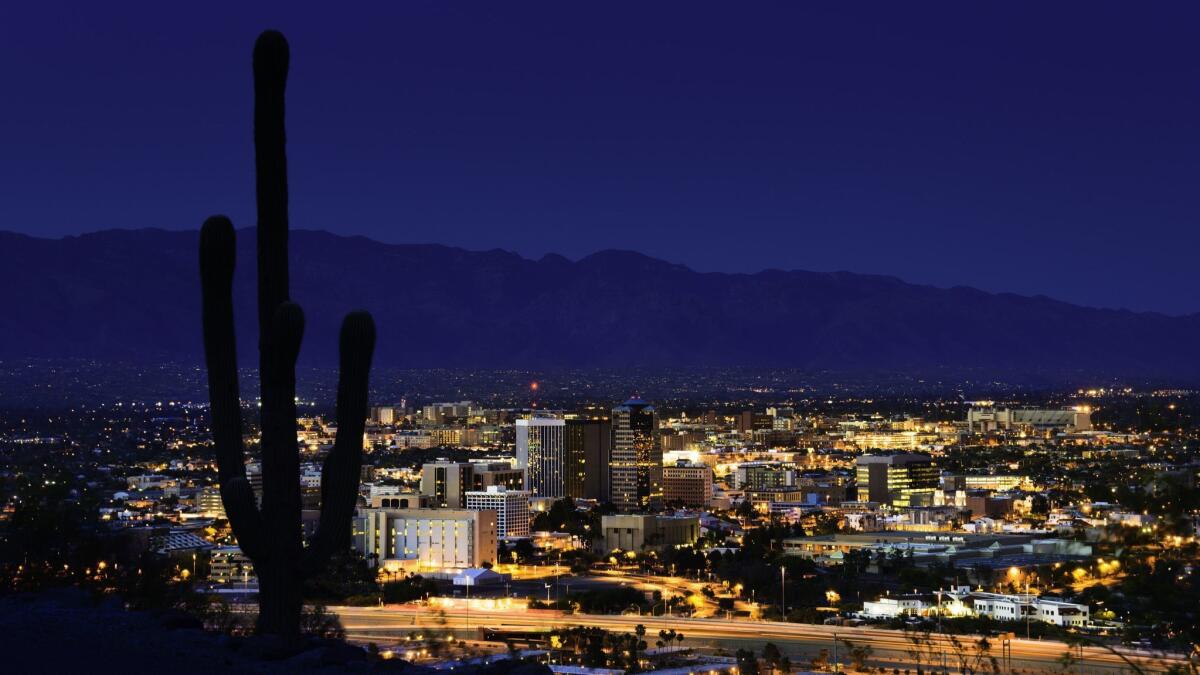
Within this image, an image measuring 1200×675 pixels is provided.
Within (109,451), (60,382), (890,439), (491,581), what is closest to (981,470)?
(890,439)

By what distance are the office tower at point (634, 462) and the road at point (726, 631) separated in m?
48.8

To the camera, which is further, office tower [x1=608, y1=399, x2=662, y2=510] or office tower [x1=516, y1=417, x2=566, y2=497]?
office tower [x1=516, y1=417, x2=566, y2=497]

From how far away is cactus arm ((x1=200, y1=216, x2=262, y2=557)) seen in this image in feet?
61.3

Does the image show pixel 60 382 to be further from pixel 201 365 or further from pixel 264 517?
pixel 264 517

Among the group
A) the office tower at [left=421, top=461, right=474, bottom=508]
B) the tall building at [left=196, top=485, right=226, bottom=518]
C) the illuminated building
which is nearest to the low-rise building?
the office tower at [left=421, top=461, right=474, bottom=508]

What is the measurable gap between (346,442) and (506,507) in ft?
208

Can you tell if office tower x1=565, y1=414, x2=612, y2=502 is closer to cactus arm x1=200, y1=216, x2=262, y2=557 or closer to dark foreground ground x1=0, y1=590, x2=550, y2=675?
cactus arm x1=200, y1=216, x2=262, y2=557

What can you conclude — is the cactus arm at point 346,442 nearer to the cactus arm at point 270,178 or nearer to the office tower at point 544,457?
the cactus arm at point 270,178

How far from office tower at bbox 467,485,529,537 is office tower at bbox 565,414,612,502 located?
20433 mm

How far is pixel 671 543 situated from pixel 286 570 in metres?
55.5

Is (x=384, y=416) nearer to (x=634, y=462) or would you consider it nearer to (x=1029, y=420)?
(x=1029, y=420)

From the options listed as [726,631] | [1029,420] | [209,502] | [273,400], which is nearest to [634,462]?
[209,502]

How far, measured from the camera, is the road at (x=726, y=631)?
121 feet

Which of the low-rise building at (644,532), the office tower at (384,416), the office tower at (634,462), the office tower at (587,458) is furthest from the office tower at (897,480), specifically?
the office tower at (384,416)
